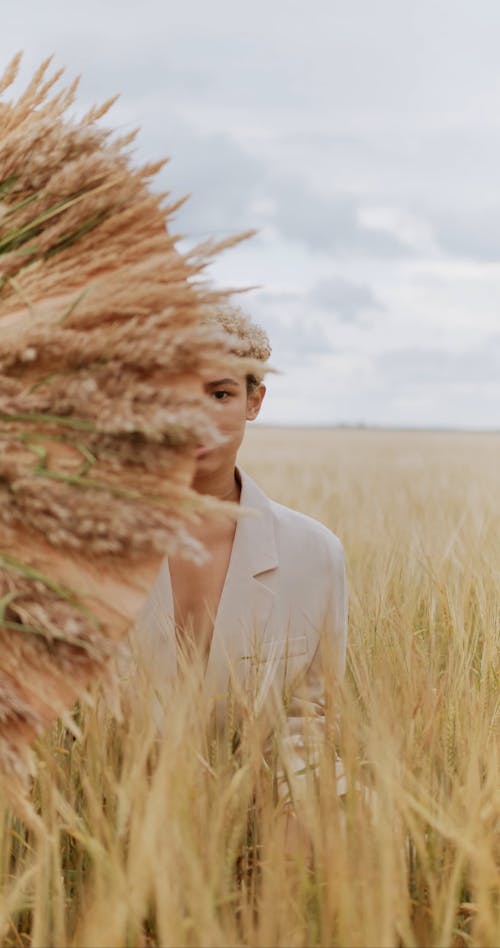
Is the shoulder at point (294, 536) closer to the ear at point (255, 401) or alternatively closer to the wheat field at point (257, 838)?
the ear at point (255, 401)

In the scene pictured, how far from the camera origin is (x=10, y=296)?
997 mm

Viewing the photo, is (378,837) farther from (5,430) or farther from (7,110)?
(7,110)

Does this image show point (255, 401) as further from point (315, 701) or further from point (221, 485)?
point (315, 701)

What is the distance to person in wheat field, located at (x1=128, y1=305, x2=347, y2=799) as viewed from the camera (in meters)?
1.48

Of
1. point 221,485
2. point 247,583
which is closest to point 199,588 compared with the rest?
point 247,583

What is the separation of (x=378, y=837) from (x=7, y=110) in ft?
2.95

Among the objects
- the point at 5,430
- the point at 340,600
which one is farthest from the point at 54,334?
the point at 340,600

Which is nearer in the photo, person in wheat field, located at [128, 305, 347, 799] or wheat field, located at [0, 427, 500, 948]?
wheat field, located at [0, 427, 500, 948]

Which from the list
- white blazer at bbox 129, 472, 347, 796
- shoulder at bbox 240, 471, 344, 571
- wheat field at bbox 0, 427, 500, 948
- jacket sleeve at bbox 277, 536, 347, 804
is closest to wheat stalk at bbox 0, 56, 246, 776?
wheat field at bbox 0, 427, 500, 948

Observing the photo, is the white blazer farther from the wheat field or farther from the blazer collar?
the wheat field

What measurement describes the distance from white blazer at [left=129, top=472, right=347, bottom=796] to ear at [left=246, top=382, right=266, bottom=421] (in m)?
0.12

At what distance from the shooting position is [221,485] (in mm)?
1725

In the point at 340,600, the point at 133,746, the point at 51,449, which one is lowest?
the point at 133,746

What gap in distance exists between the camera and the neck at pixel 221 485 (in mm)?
1692
